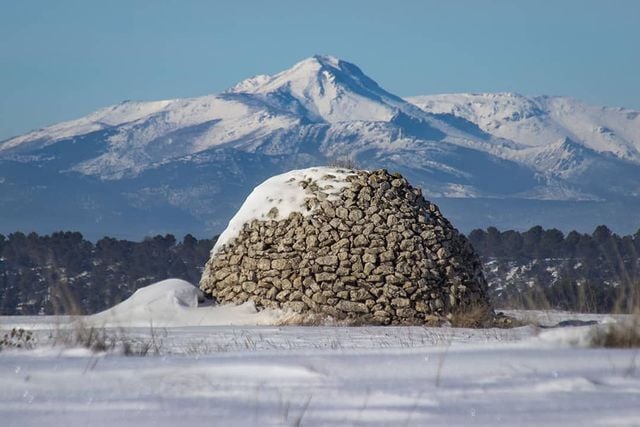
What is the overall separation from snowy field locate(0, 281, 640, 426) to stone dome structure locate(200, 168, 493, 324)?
6571 millimetres

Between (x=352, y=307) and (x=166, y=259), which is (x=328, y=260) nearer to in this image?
(x=352, y=307)

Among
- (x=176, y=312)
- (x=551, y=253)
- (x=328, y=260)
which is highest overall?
(x=328, y=260)

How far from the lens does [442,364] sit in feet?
26.2

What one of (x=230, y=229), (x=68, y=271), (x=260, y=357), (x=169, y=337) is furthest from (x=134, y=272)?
(x=260, y=357)

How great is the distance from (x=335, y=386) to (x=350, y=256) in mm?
9126

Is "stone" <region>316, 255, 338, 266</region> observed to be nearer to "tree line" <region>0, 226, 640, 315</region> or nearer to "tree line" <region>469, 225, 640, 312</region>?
"tree line" <region>0, 226, 640, 315</region>

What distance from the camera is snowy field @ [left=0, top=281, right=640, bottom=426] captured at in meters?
6.58

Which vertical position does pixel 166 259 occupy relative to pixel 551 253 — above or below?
above

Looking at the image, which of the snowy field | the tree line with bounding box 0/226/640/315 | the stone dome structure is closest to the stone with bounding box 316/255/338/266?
the stone dome structure

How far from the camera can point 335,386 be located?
7.39 m

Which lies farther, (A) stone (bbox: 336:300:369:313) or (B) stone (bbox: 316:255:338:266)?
(B) stone (bbox: 316:255:338:266)

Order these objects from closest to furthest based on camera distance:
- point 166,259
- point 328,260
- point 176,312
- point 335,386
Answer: point 335,386
point 328,260
point 176,312
point 166,259

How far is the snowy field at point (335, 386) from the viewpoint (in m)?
6.58

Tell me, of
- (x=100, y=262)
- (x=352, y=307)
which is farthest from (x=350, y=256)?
(x=100, y=262)
